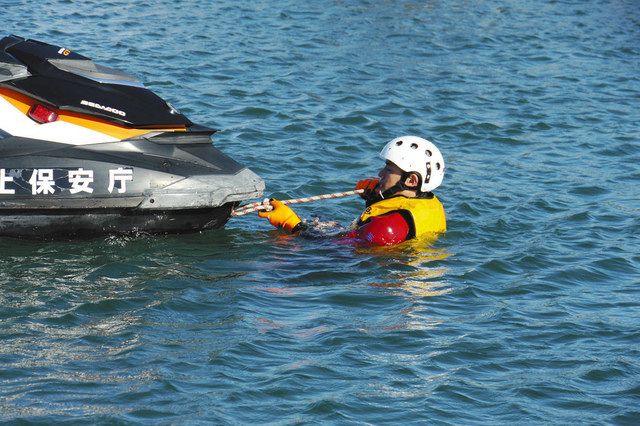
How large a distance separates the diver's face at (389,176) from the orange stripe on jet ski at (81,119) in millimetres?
2075

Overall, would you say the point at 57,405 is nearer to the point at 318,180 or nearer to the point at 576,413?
the point at 576,413

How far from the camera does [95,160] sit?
27.5ft

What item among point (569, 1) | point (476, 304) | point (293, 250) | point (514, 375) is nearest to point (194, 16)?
point (569, 1)

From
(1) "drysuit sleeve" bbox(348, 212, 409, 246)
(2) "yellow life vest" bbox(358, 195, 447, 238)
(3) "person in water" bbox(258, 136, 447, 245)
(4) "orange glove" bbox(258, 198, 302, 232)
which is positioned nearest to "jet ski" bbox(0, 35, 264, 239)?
(4) "orange glove" bbox(258, 198, 302, 232)

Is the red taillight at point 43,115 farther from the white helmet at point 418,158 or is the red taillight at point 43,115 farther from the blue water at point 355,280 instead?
the white helmet at point 418,158

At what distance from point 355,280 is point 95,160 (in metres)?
2.06

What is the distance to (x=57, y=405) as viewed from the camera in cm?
614

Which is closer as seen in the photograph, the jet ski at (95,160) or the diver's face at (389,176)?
the jet ski at (95,160)

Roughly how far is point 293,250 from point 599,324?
8.05 feet

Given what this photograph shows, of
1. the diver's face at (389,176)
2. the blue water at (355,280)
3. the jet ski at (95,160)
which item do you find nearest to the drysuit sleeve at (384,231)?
the blue water at (355,280)

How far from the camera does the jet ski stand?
27.2 feet

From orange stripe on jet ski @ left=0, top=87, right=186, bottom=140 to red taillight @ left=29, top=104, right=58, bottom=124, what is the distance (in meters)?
0.03

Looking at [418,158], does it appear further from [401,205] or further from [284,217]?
[284,217]

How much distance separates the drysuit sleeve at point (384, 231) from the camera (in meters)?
9.09
